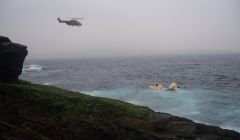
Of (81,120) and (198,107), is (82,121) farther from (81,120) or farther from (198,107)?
(198,107)

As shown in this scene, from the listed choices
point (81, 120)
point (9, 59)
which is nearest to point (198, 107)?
point (9, 59)

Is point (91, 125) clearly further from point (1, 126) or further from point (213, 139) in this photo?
point (213, 139)

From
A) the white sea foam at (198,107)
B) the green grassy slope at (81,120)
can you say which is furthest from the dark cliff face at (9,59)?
the white sea foam at (198,107)

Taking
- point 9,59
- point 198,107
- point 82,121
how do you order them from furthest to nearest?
point 198,107 → point 9,59 → point 82,121

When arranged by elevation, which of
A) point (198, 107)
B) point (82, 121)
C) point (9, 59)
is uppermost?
point (9, 59)

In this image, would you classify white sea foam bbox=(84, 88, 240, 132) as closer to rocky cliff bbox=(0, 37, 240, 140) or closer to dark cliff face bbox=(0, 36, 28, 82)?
rocky cliff bbox=(0, 37, 240, 140)

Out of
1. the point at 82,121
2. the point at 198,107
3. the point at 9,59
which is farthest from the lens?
the point at 198,107
